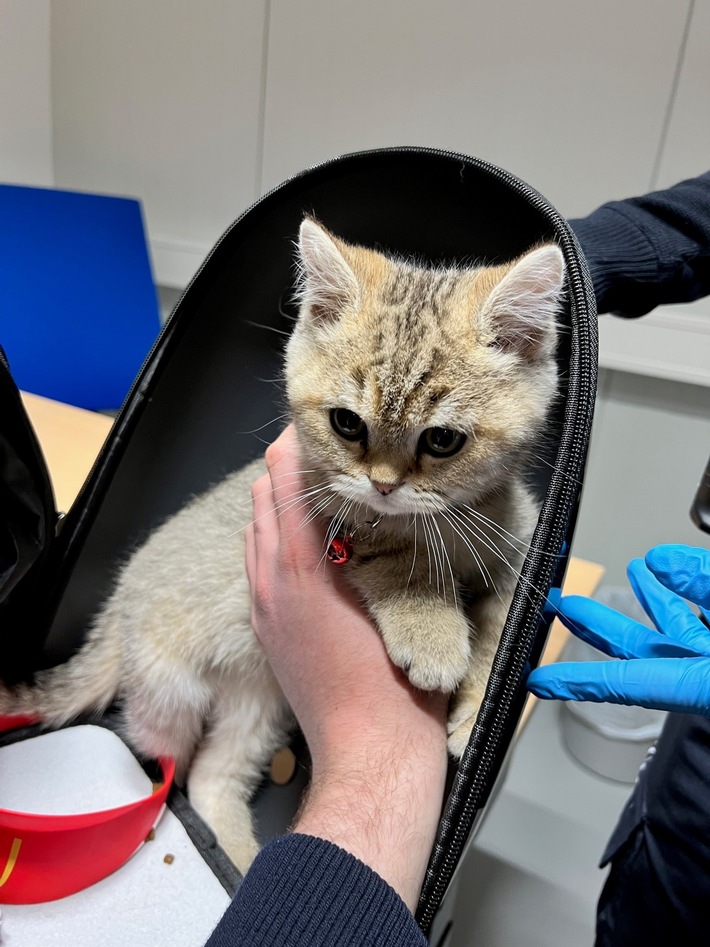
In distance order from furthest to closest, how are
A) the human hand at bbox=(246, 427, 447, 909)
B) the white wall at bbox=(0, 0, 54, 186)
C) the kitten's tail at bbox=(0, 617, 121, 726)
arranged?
the white wall at bbox=(0, 0, 54, 186)
the kitten's tail at bbox=(0, 617, 121, 726)
the human hand at bbox=(246, 427, 447, 909)

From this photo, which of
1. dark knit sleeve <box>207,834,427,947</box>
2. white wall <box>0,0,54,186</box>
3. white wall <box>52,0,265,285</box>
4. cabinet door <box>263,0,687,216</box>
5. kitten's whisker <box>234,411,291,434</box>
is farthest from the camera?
white wall <box>0,0,54,186</box>

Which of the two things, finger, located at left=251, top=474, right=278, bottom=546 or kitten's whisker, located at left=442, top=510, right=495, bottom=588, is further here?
finger, located at left=251, top=474, right=278, bottom=546

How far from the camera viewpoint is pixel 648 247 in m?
0.83

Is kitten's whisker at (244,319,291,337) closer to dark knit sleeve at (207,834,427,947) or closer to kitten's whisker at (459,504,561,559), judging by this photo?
kitten's whisker at (459,504,561,559)

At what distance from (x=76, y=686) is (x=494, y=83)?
5.69ft

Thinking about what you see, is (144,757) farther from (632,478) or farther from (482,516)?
(632,478)

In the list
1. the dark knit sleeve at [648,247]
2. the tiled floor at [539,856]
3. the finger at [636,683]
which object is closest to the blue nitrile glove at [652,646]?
the finger at [636,683]

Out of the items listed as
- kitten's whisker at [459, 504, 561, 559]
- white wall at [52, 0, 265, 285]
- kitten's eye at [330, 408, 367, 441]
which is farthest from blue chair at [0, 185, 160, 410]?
kitten's whisker at [459, 504, 561, 559]

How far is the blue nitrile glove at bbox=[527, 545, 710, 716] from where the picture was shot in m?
0.52

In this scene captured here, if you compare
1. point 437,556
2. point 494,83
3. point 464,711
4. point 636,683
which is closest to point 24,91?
point 494,83

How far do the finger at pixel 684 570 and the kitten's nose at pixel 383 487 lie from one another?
277 millimetres

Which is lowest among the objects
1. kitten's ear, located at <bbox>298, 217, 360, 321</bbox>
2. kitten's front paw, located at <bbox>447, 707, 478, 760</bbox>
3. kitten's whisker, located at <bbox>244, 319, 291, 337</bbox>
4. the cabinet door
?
kitten's front paw, located at <bbox>447, 707, 478, 760</bbox>

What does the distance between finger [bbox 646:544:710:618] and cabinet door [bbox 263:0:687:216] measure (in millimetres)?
1291

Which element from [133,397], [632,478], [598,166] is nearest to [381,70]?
[598,166]
